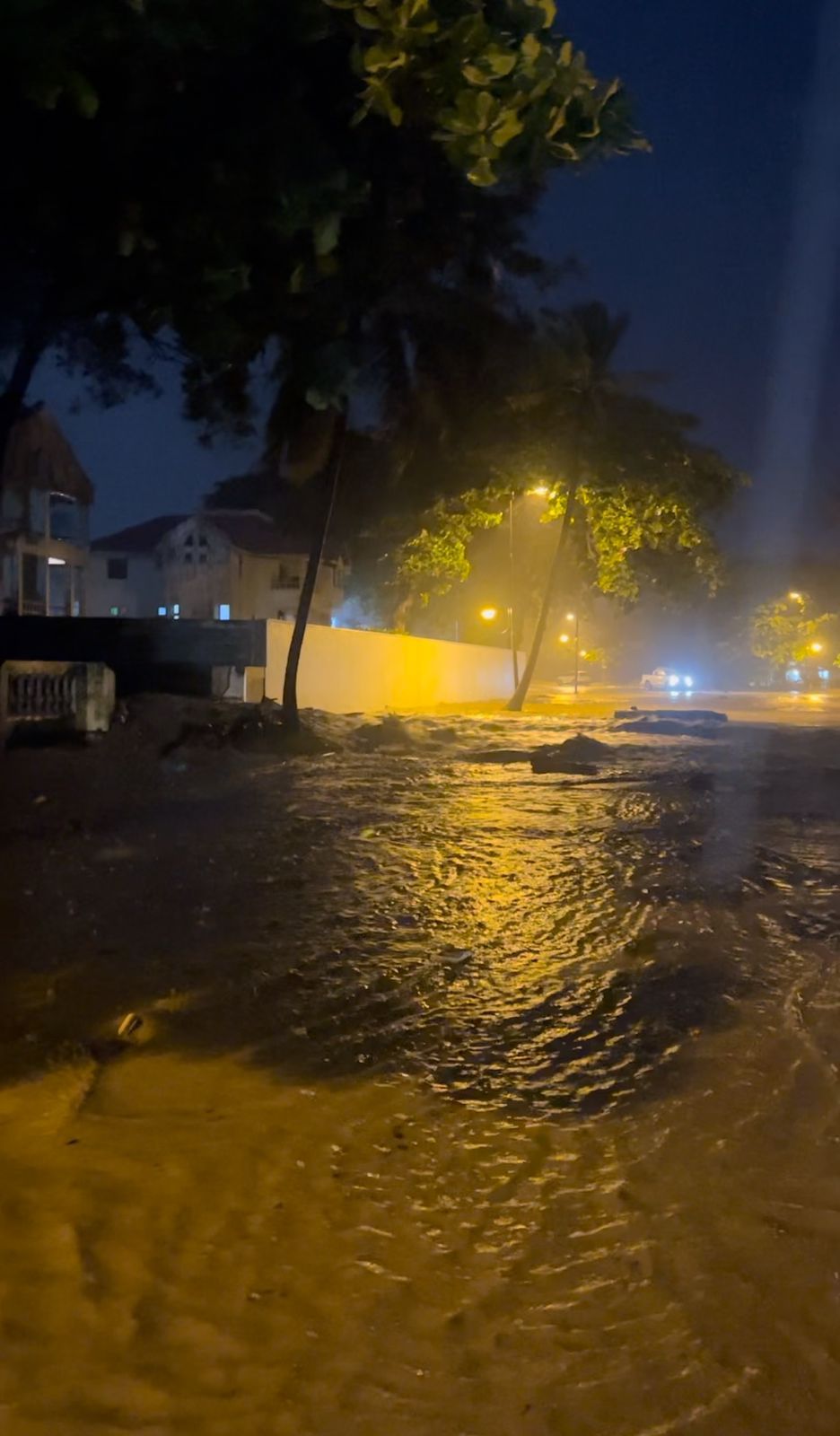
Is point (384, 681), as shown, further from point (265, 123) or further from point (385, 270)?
point (265, 123)

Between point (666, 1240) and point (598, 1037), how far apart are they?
1847mm

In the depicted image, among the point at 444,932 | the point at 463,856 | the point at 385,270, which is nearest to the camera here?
the point at 444,932

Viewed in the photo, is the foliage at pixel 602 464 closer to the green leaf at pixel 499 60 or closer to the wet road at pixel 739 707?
the wet road at pixel 739 707

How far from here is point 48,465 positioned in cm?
3106

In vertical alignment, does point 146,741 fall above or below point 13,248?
below

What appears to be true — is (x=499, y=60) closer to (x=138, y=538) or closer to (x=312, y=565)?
(x=312, y=565)

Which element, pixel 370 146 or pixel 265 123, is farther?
pixel 370 146

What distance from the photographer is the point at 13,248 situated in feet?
34.6

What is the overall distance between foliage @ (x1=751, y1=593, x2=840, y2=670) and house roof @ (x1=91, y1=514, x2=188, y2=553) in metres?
43.0

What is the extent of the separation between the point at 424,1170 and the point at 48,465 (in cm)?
2959

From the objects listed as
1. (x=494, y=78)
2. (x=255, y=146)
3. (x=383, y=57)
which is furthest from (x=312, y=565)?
(x=494, y=78)

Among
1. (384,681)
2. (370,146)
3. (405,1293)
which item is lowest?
(405,1293)

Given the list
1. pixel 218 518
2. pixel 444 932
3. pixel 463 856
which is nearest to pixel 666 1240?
pixel 444 932

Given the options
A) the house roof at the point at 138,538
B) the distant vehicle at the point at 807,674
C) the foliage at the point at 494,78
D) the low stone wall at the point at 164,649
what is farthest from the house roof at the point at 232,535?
the distant vehicle at the point at 807,674
